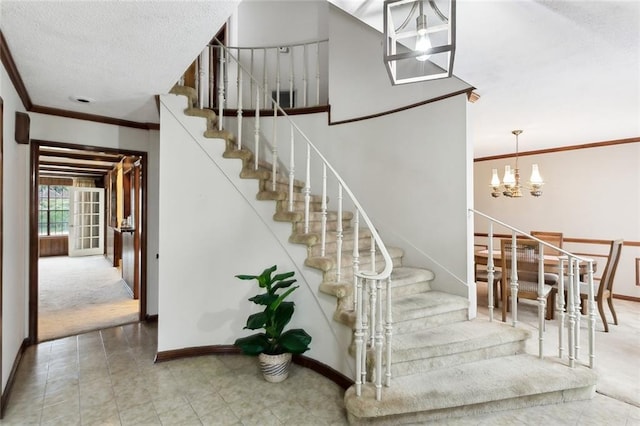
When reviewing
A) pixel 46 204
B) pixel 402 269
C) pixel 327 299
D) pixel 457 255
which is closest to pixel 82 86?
pixel 327 299

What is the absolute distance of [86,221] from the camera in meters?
9.24

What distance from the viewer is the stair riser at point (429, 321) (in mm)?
2613

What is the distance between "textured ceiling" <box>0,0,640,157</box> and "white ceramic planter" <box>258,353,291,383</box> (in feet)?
7.64

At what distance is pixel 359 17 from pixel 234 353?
3031 mm

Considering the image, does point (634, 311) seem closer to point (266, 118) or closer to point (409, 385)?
point (409, 385)

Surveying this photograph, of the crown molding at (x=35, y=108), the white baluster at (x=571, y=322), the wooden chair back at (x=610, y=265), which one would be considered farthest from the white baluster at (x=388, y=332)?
the wooden chair back at (x=610, y=265)

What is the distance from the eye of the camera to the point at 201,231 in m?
3.10

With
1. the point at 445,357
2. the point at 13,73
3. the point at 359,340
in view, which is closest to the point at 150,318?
the point at 13,73

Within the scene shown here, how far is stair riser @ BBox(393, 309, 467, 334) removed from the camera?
2.61 metres

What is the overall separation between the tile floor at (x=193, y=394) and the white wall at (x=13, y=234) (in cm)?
32

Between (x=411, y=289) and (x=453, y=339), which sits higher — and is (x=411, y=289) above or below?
above

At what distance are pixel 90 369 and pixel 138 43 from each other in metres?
2.67

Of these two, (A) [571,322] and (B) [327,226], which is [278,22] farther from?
(A) [571,322]

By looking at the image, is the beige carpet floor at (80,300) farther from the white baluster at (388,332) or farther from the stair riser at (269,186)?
the white baluster at (388,332)
